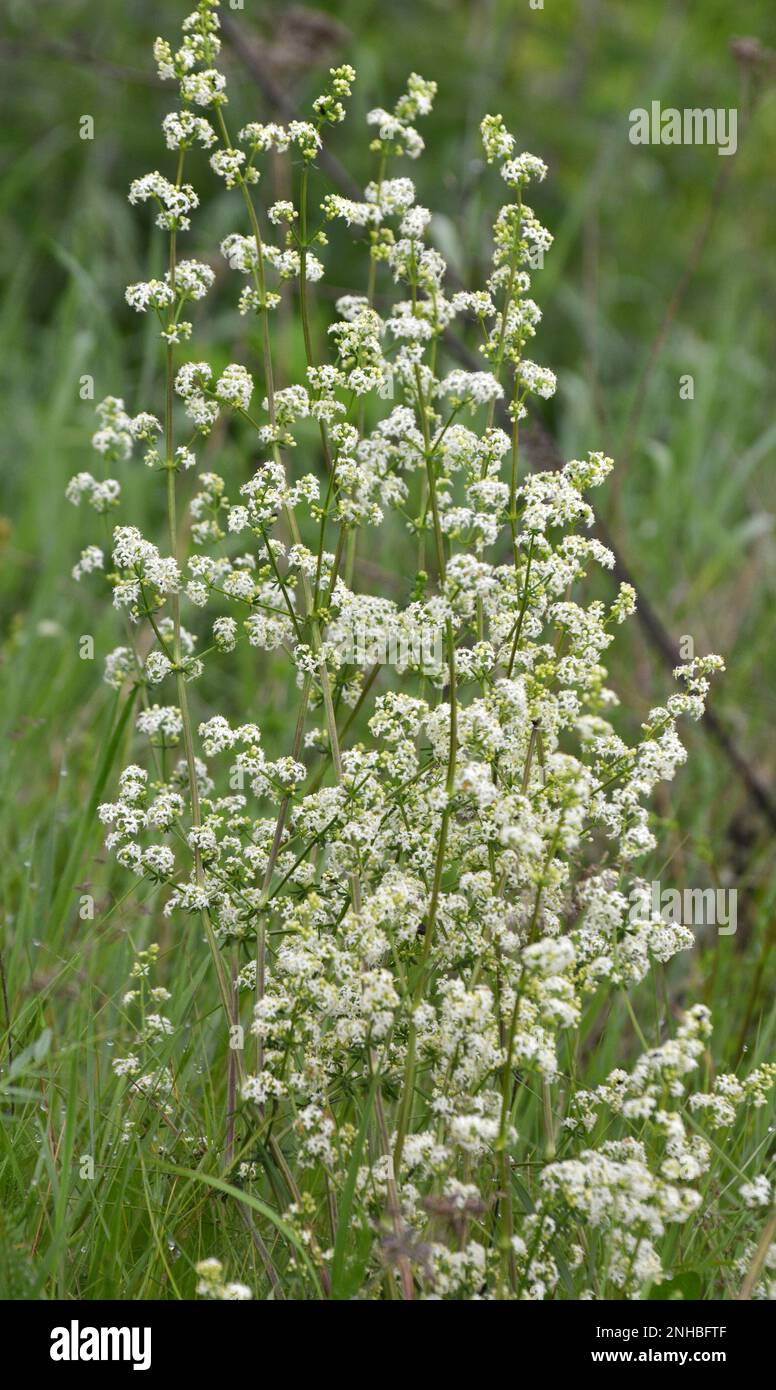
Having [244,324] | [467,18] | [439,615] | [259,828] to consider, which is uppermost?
[467,18]

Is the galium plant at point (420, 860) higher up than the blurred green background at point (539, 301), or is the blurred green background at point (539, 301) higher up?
the blurred green background at point (539, 301)

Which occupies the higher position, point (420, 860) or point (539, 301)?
point (539, 301)

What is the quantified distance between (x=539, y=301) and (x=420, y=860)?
4.90 metres

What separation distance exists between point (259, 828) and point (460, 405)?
0.82m

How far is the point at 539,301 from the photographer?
262 inches

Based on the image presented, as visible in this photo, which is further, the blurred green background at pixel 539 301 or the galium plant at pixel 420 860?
the blurred green background at pixel 539 301

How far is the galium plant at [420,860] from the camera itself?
82.6 inches

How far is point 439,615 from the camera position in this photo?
2199mm

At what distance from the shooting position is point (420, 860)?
2301 millimetres

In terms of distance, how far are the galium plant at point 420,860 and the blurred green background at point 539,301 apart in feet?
2.87

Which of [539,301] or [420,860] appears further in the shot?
[539,301]

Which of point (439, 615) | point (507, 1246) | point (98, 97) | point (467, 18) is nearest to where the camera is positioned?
point (507, 1246)
